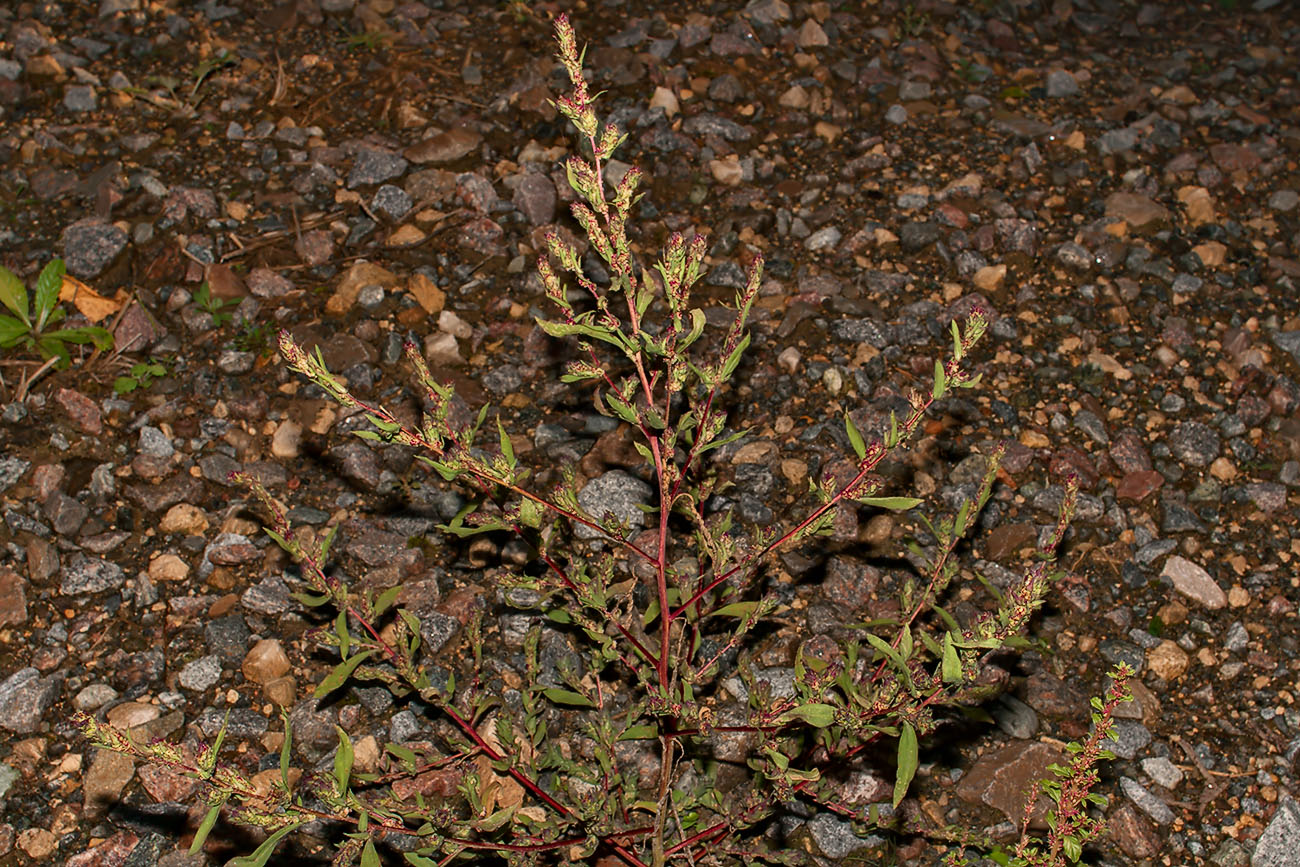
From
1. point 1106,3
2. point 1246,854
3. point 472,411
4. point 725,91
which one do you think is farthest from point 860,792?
point 1106,3

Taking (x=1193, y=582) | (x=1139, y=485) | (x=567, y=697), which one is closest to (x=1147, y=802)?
(x=1193, y=582)

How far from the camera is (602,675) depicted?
11.5ft

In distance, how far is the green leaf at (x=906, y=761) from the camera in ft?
7.64

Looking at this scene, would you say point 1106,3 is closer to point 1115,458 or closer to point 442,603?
point 1115,458

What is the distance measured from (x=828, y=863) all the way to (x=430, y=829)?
1.27 meters

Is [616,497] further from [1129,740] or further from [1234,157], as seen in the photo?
[1234,157]

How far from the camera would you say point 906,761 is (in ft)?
7.71

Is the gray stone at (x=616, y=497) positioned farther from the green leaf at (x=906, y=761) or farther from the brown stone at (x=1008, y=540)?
the green leaf at (x=906, y=761)

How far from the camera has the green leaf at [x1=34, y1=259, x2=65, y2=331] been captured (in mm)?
4289

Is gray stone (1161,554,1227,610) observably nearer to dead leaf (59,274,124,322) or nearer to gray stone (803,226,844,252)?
gray stone (803,226,844,252)

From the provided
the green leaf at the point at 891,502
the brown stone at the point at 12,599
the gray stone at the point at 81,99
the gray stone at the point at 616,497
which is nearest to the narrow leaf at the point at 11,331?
the brown stone at the point at 12,599

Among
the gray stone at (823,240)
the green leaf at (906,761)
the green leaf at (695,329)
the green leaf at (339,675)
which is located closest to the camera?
the green leaf at (906,761)

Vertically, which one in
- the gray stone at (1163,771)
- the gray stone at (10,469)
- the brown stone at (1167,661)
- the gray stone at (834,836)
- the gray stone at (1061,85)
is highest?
the gray stone at (1061,85)

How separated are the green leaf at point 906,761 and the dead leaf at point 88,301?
357cm
